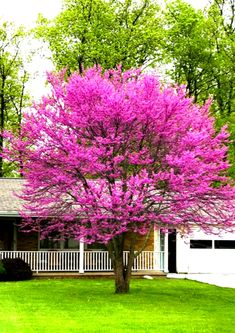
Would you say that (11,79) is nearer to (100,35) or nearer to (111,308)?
(100,35)

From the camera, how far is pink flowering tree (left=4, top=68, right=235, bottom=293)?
60.7 feet

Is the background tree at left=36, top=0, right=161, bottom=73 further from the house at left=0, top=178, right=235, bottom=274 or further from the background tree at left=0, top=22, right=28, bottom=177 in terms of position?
the house at left=0, top=178, right=235, bottom=274

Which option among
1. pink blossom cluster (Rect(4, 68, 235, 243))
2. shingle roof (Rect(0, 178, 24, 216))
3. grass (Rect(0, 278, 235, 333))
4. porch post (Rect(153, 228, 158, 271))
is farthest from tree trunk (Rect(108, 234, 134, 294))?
porch post (Rect(153, 228, 158, 271))

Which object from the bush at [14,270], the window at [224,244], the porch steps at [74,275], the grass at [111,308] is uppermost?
the window at [224,244]

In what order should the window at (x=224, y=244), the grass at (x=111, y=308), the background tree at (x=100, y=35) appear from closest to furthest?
the grass at (x=111, y=308) < the window at (x=224, y=244) < the background tree at (x=100, y=35)

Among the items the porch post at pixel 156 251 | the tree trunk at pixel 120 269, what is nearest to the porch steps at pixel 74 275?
the porch post at pixel 156 251

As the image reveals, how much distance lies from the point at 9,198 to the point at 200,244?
30.1ft

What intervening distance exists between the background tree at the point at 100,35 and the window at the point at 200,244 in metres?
15.3

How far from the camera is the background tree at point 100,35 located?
4109 centimetres

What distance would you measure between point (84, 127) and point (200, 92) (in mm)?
25254

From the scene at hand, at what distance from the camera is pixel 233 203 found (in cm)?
2069

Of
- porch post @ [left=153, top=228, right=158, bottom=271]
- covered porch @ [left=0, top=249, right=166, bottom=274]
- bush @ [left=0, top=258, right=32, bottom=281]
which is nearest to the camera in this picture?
bush @ [left=0, top=258, right=32, bottom=281]

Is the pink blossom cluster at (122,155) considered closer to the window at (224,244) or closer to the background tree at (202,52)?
the window at (224,244)

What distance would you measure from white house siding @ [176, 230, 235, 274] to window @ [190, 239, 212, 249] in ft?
0.17
